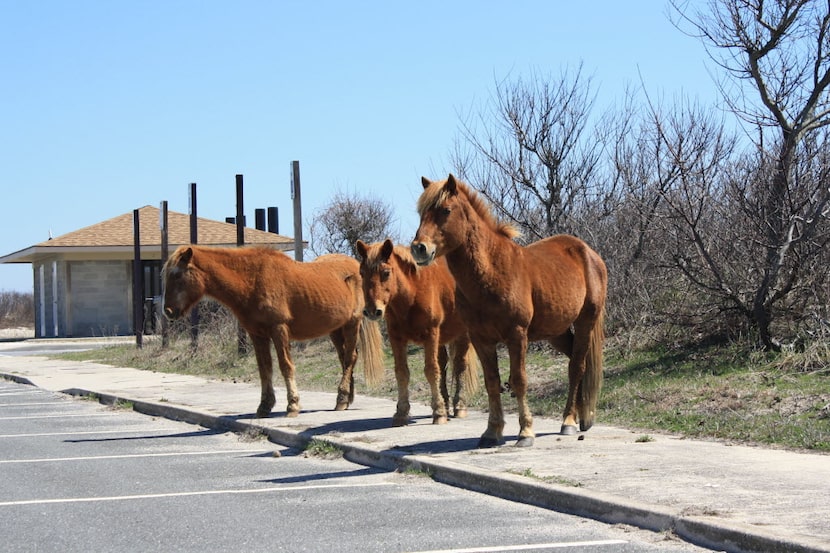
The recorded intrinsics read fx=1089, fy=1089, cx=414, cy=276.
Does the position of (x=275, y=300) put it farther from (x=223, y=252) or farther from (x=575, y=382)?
(x=575, y=382)

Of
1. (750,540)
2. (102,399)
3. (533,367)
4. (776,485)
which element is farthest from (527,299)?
(102,399)

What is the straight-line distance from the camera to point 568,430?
10.8m

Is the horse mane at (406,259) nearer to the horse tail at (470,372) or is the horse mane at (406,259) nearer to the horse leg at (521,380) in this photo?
the horse tail at (470,372)

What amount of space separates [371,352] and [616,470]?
6.63 meters

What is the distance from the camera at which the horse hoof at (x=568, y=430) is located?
424 inches

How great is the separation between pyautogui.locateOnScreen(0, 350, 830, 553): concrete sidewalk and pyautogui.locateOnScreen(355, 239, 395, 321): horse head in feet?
4.36

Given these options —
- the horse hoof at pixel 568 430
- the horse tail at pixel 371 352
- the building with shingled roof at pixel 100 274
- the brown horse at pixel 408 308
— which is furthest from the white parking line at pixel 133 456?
the building with shingled roof at pixel 100 274

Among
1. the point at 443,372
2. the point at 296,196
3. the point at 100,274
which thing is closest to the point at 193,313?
the point at 296,196

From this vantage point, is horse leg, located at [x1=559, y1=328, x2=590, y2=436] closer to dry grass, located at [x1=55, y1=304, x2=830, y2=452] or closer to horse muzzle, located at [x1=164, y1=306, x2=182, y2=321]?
dry grass, located at [x1=55, y1=304, x2=830, y2=452]

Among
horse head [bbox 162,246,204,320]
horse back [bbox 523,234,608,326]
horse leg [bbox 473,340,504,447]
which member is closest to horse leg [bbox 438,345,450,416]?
horse back [bbox 523,234,608,326]

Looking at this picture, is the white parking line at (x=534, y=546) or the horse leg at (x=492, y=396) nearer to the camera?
the white parking line at (x=534, y=546)

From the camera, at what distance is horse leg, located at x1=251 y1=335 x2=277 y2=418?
13.6 metres

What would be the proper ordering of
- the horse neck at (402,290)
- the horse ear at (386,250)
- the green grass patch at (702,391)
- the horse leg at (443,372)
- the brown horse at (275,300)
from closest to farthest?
the green grass patch at (702,391)
the horse ear at (386,250)
the horse neck at (402,290)
the horse leg at (443,372)
the brown horse at (275,300)

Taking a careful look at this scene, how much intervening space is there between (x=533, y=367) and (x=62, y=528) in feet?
31.4
